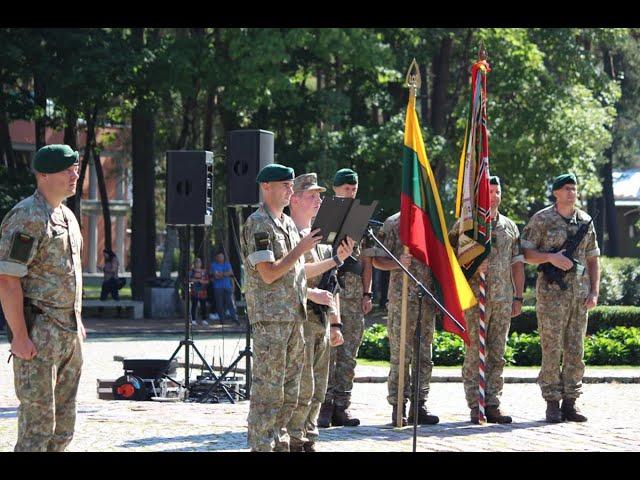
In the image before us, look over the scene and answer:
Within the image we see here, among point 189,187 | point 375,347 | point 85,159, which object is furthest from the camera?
point 85,159

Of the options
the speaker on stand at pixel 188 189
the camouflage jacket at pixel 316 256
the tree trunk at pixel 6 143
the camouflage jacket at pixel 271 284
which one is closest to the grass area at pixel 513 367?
the speaker on stand at pixel 188 189

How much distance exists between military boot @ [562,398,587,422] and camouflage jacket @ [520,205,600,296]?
1.07 m

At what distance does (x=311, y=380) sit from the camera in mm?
9336

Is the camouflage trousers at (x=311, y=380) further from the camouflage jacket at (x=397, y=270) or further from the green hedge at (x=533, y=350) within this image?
the green hedge at (x=533, y=350)

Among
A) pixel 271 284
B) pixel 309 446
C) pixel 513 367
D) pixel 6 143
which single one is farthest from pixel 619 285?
pixel 271 284

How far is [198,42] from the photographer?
34.2m

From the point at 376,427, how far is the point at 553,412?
1845 mm

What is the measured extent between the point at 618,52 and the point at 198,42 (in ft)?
63.9

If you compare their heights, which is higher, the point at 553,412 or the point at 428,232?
the point at 428,232

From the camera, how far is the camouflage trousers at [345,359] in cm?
1173

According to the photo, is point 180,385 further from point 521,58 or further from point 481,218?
point 521,58

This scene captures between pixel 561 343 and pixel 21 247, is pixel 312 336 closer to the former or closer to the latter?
pixel 21 247

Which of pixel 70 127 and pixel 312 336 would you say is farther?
pixel 70 127

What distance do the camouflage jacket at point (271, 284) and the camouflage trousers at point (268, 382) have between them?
0.08 m
